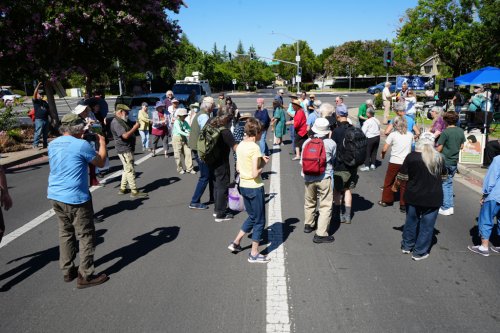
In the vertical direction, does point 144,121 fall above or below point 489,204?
above

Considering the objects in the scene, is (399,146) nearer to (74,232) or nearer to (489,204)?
(489,204)

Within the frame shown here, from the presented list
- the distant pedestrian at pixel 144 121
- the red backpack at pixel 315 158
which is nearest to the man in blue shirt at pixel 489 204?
A: the red backpack at pixel 315 158

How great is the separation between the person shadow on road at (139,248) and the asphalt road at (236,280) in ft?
0.09

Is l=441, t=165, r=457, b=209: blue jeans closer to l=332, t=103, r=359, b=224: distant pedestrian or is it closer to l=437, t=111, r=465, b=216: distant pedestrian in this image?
l=437, t=111, r=465, b=216: distant pedestrian

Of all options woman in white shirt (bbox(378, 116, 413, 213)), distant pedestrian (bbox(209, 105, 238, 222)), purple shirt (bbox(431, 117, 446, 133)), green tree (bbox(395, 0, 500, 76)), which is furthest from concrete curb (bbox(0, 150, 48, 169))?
green tree (bbox(395, 0, 500, 76))

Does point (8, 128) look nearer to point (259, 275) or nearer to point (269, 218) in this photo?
point (269, 218)

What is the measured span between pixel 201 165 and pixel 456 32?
2987cm

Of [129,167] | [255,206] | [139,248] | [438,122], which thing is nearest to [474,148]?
[438,122]

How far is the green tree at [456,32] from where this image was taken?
94.7 ft

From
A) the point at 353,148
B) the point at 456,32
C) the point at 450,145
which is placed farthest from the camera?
the point at 456,32

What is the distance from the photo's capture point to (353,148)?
5.88 metres

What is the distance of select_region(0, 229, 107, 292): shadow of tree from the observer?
15.0ft

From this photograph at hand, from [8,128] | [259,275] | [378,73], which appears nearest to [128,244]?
[259,275]

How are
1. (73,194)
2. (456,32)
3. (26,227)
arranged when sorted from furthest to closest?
(456,32), (26,227), (73,194)
